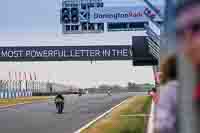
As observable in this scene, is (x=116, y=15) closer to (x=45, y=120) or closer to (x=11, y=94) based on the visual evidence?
(x=45, y=120)

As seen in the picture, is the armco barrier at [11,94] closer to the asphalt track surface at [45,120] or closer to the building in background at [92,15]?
the asphalt track surface at [45,120]

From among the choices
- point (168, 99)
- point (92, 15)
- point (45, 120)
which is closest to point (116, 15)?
point (92, 15)

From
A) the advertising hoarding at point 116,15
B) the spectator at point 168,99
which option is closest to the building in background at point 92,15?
the advertising hoarding at point 116,15

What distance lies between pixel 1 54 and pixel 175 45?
56391mm

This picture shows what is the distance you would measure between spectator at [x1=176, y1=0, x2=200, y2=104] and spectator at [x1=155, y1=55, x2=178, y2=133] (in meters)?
0.14

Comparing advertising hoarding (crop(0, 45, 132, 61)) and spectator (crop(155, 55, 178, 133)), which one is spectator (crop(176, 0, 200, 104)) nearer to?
spectator (crop(155, 55, 178, 133))

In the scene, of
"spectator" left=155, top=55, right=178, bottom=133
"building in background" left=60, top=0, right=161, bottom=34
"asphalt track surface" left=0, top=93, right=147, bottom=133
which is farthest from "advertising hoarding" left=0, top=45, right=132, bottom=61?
"spectator" left=155, top=55, right=178, bottom=133

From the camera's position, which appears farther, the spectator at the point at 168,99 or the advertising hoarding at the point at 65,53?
the advertising hoarding at the point at 65,53

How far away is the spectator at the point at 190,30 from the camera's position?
219 centimetres

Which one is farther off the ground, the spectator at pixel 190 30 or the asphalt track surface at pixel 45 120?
the spectator at pixel 190 30

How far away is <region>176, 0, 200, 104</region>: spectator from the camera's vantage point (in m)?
2.19

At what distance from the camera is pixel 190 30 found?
7.37 ft

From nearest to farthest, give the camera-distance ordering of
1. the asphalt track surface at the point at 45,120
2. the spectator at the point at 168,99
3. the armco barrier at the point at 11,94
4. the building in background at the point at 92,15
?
the spectator at the point at 168,99 → the asphalt track surface at the point at 45,120 → the building in background at the point at 92,15 → the armco barrier at the point at 11,94

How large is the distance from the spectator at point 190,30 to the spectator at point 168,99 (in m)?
0.14
